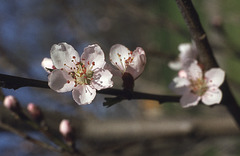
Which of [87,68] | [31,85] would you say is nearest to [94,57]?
[87,68]

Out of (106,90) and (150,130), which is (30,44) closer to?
(150,130)

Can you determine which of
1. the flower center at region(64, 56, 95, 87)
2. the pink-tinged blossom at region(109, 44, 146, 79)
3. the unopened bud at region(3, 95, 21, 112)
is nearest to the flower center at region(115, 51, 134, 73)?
the pink-tinged blossom at region(109, 44, 146, 79)

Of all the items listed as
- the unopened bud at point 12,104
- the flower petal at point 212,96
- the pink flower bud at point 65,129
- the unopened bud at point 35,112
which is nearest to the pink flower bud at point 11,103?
the unopened bud at point 12,104

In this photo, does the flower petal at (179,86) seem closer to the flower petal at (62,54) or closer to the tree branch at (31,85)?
the tree branch at (31,85)

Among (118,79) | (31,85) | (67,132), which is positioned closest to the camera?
(31,85)

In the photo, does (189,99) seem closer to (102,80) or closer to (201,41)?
(201,41)

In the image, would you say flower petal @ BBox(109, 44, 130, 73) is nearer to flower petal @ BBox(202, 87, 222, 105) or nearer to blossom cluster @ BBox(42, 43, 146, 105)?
blossom cluster @ BBox(42, 43, 146, 105)

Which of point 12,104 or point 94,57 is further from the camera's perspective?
point 12,104
